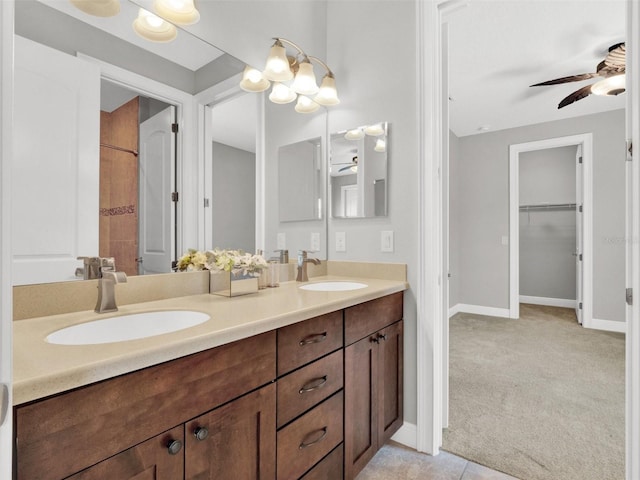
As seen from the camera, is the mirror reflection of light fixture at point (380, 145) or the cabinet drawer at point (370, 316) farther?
the mirror reflection of light fixture at point (380, 145)

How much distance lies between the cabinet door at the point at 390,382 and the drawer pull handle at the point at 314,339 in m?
0.44

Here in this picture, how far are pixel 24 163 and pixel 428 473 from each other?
6.47 feet

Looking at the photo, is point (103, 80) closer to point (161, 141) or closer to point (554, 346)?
point (161, 141)

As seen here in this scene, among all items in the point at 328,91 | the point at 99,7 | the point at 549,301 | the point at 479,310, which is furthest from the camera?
the point at 549,301

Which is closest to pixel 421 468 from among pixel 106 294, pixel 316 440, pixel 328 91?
pixel 316 440

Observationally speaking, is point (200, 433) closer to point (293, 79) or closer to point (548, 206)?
point (293, 79)

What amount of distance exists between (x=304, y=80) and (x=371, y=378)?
5.26ft

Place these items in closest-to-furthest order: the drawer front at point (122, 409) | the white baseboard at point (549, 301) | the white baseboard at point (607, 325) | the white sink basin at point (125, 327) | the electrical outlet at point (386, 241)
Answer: the drawer front at point (122, 409), the white sink basin at point (125, 327), the electrical outlet at point (386, 241), the white baseboard at point (607, 325), the white baseboard at point (549, 301)

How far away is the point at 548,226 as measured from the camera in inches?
214

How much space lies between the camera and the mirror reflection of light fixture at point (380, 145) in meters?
1.86

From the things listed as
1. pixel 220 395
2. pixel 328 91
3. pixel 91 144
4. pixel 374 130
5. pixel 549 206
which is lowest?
pixel 220 395

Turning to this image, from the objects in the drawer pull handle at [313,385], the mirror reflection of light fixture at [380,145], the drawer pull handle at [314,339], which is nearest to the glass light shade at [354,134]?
the mirror reflection of light fixture at [380,145]

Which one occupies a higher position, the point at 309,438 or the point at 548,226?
the point at 548,226

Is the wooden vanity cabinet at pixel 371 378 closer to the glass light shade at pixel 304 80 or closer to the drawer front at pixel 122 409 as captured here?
the drawer front at pixel 122 409
